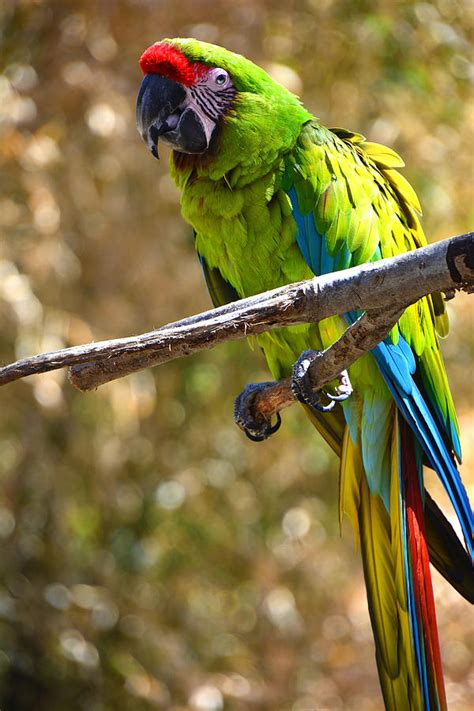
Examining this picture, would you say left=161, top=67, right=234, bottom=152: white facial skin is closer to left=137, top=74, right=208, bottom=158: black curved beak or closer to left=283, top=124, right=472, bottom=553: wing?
left=137, top=74, right=208, bottom=158: black curved beak

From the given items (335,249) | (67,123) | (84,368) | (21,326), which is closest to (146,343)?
(84,368)

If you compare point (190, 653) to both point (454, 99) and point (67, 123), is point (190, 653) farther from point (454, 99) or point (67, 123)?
point (454, 99)

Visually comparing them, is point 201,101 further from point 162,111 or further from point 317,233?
point 317,233

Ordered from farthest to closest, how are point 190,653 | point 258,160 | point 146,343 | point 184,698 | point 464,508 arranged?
point 190,653 < point 184,698 < point 258,160 < point 464,508 < point 146,343

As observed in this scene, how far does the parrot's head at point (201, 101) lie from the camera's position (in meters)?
1.51

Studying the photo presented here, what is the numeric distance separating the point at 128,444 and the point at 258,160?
1.35 meters

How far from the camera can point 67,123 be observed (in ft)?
8.02

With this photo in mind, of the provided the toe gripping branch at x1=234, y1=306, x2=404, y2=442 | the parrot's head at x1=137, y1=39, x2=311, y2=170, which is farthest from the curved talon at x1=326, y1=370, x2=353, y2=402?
the parrot's head at x1=137, y1=39, x2=311, y2=170

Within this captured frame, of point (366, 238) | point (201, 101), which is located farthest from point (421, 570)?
point (201, 101)

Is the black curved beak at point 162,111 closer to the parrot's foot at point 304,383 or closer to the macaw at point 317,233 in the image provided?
the macaw at point 317,233

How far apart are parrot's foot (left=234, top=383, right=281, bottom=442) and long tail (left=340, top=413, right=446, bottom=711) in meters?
0.15

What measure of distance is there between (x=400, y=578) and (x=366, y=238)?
0.55m

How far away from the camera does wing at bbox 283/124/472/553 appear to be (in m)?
1.46

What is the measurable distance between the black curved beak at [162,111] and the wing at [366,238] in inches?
7.7
